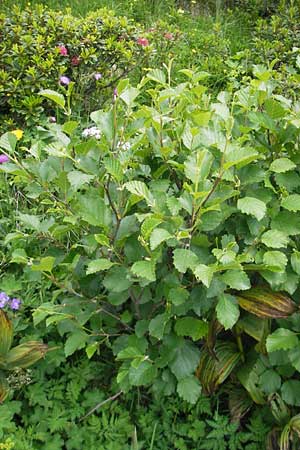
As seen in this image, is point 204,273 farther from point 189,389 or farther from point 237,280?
point 189,389

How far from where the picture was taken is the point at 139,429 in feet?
6.48

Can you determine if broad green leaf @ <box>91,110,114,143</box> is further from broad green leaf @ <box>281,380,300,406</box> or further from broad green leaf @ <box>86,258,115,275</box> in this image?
broad green leaf @ <box>281,380,300,406</box>

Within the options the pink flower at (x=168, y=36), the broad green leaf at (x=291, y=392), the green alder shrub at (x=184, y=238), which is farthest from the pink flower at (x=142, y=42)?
the broad green leaf at (x=291, y=392)

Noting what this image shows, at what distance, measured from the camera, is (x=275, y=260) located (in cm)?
157

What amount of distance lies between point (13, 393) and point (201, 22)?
4268 mm

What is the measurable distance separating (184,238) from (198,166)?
22 cm

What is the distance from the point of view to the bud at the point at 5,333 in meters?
1.94

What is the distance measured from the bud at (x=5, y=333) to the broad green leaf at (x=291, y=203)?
0.95m

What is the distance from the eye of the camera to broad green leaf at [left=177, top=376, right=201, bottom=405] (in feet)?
5.75

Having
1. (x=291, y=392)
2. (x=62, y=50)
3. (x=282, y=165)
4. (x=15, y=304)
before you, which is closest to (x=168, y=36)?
(x=62, y=50)

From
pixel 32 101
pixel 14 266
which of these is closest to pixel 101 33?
pixel 32 101

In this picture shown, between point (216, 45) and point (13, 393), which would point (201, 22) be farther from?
point (13, 393)

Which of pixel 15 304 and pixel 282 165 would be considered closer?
pixel 282 165

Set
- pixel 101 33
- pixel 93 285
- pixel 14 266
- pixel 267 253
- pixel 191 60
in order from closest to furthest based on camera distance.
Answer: pixel 267 253 < pixel 93 285 < pixel 14 266 < pixel 101 33 < pixel 191 60
